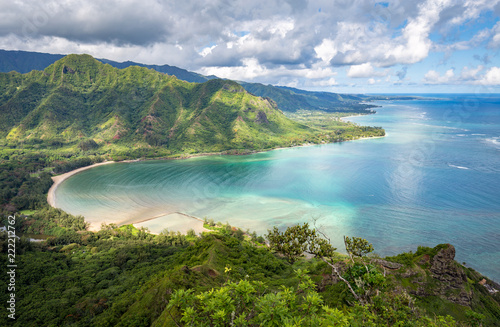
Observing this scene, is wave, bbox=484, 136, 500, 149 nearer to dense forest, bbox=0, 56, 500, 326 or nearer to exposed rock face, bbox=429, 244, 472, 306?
dense forest, bbox=0, 56, 500, 326

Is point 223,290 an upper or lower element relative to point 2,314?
upper

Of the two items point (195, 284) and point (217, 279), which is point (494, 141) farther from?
point (195, 284)

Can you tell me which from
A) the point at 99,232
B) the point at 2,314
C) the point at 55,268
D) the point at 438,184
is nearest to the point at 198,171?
the point at 99,232

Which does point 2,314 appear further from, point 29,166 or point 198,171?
point 29,166

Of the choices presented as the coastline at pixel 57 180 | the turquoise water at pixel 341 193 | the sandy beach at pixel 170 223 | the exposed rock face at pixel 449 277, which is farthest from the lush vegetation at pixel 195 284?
the coastline at pixel 57 180

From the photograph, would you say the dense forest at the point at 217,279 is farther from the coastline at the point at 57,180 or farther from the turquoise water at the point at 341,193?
the turquoise water at the point at 341,193
